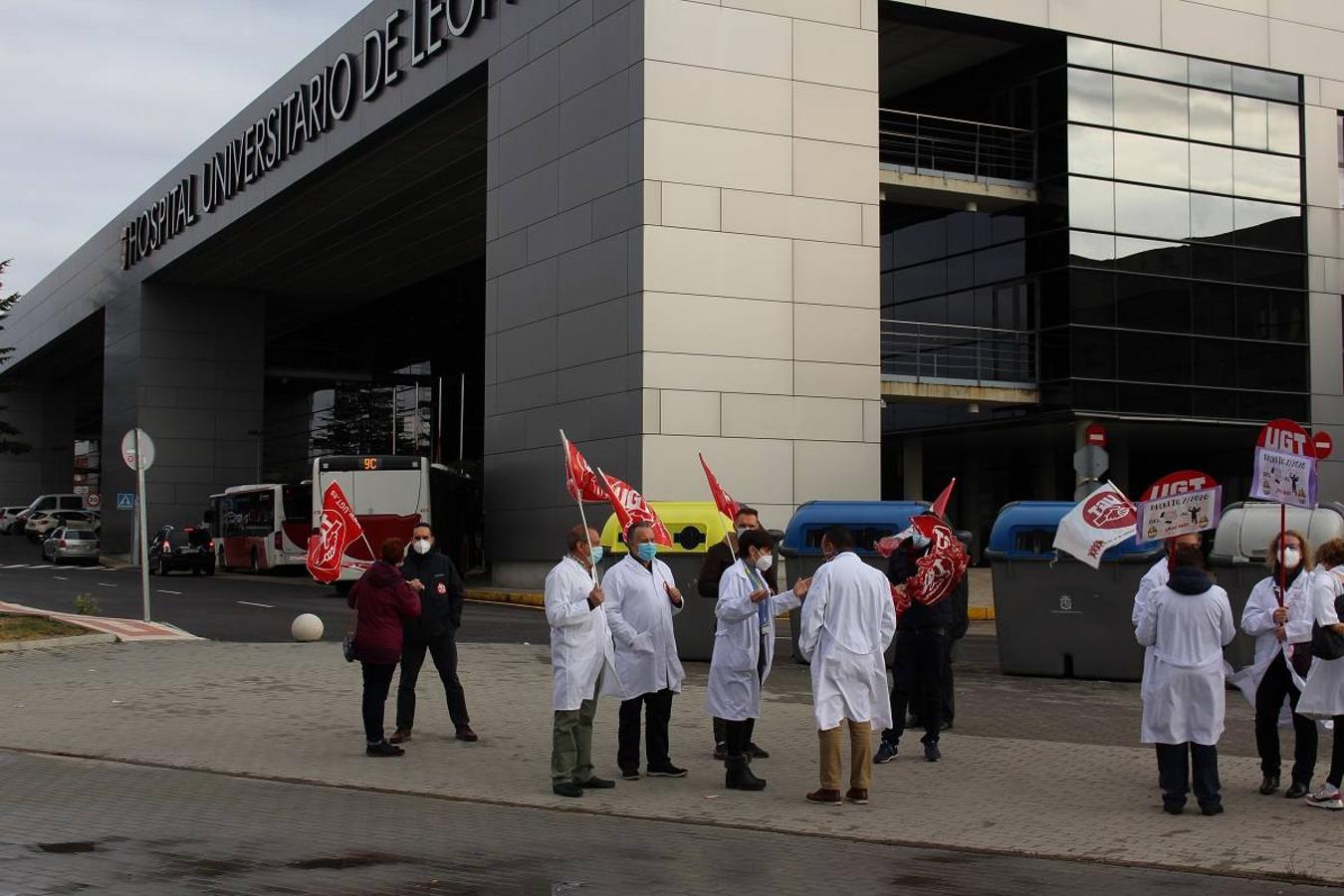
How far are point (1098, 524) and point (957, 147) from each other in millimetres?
21656

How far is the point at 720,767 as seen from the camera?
11.5 meters

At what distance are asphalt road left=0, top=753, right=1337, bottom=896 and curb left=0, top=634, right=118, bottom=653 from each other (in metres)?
10.0

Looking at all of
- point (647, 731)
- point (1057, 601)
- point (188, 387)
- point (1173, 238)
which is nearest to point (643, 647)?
point (647, 731)

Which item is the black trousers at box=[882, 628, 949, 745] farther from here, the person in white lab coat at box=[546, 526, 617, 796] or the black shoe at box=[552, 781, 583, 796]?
the black shoe at box=[552, 781, 583, 796]

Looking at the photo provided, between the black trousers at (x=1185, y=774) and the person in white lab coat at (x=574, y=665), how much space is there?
358 centimetres

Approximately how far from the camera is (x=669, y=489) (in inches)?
1163

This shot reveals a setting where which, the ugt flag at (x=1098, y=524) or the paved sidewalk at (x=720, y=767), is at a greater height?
the ugt flag at (x=1098, y=524)

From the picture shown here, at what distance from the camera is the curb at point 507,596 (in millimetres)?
31484

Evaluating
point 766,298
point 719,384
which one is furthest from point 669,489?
point 766,298

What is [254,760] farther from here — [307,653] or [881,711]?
[307,653]

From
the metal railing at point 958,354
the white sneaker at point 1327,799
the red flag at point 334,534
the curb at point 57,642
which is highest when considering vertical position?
the metal railing at point 958,354

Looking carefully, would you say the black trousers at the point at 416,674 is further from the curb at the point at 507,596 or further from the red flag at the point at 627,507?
the curb at the point at 507,596

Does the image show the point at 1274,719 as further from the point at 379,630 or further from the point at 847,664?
the point at 379,630

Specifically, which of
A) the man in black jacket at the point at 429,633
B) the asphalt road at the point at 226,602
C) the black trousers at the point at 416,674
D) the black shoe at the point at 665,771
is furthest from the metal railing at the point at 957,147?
the black shoe at the point at 665,771
